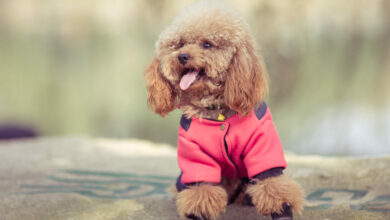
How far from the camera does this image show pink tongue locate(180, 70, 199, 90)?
4.75ft

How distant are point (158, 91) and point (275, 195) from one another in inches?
19.9

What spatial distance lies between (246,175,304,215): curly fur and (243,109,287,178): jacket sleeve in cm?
4

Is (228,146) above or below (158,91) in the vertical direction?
below

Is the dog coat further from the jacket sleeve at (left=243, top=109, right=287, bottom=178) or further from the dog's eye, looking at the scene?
the dog's eye

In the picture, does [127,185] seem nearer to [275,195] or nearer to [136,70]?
[275,195]

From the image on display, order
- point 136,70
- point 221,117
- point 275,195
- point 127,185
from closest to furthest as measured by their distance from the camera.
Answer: point 275,195
point 221,117
point 127,185
point 136,70

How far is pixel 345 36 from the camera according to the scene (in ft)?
10.3

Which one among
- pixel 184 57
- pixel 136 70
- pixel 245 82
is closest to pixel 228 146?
pixel 245 82

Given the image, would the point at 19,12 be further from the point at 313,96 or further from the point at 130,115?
the point at 313,96

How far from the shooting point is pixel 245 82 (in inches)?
56.5

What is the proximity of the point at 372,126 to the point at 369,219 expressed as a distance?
5.77 feet

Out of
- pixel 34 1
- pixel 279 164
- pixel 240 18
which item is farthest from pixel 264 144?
pixel 34 1

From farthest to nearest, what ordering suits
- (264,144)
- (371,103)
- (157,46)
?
1. (371,103)
2. (157,46)
3. (264,144)

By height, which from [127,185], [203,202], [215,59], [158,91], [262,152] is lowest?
[127,185]
